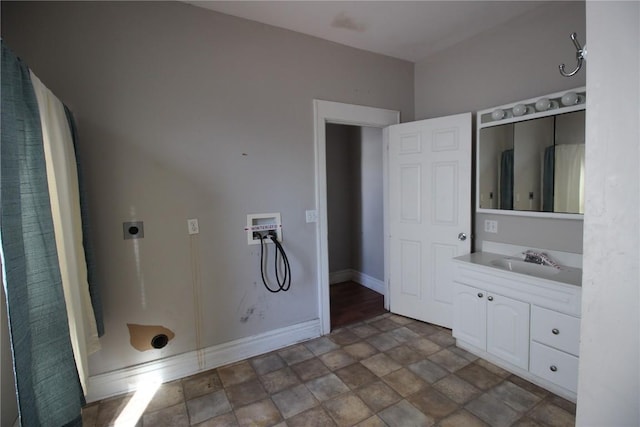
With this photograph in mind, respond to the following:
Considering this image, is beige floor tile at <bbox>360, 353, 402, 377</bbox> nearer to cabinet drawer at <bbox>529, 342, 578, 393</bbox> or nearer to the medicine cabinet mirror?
cabinet drawer at <bbox>529, 342, 578, 393</bbox>

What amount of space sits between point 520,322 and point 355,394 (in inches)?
49.9

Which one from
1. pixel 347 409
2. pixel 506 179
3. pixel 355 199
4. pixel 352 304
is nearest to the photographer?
pixel 347 409

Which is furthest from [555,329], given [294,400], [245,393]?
[245,393]

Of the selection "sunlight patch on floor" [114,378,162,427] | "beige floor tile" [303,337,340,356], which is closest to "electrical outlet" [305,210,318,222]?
"beige floor tile" [303,337,340,356]

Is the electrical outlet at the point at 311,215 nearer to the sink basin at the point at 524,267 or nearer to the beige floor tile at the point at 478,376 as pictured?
the sink basin at the point at 524,267

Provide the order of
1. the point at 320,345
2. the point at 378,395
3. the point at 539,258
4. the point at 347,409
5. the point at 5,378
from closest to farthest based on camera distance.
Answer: the point at 5,378
the point at 347,409
the point at 378,395
the point at 539,258
the point at 320,345

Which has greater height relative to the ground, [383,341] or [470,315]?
[470,315]

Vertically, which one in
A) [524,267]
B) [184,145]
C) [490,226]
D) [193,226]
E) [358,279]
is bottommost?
[358,279]

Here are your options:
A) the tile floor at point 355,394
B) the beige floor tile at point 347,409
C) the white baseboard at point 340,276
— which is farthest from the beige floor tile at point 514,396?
the white baseboard at point 340,276

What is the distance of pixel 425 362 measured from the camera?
2.37 meters

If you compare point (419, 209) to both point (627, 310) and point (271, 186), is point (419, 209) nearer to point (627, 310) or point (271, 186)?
point (271, 186)

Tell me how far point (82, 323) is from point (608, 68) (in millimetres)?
2254

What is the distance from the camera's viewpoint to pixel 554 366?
6.41 feet

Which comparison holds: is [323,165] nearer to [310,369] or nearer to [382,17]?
[382,17]
